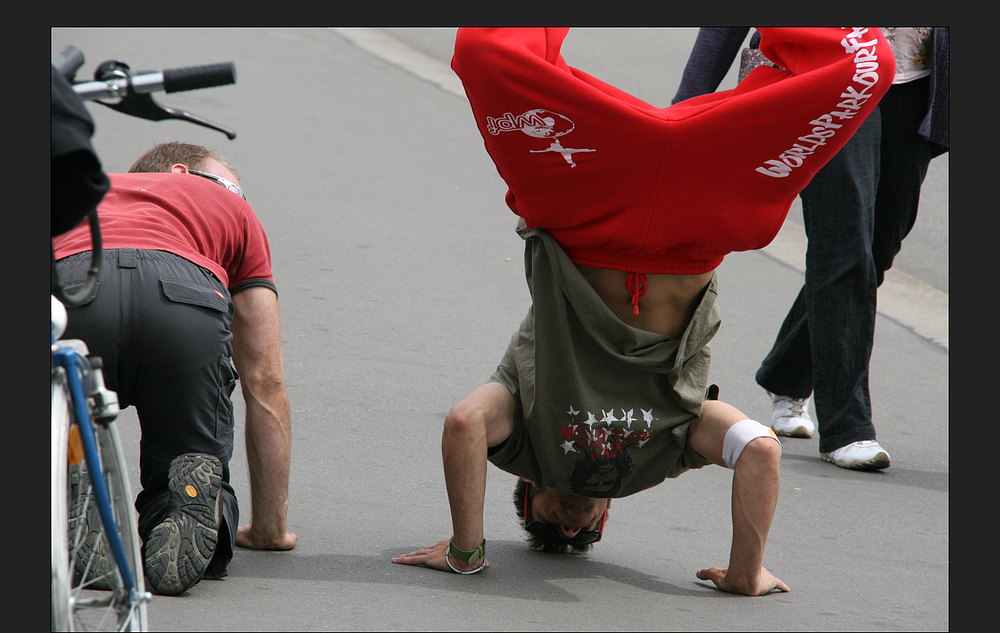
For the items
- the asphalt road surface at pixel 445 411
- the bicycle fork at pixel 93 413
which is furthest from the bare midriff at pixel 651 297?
the bicycle fork at pixel 93 413

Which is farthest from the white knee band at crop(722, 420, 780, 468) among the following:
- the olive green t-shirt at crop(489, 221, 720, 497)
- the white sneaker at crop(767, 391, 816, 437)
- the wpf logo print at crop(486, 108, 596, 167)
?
the white sneaker at crop(767, 391, 816, 437)

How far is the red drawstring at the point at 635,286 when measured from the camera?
2779 mm

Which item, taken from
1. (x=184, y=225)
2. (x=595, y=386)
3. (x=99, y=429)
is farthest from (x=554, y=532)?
(x=99, y=429)

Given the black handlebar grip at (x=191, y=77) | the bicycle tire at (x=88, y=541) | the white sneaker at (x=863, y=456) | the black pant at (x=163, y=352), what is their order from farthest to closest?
1. the white sneaker at (x=863, y=456)
2. the black pant at (x=163, y=352)
3. the black handlebar grip at (x=191, y=77)
4. the bicycle tire at (x=88, y=541)

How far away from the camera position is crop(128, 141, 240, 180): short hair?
10.8 ft

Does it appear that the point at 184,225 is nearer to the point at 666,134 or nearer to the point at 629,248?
the point at 629,248

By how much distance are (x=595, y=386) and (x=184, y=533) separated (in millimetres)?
1061

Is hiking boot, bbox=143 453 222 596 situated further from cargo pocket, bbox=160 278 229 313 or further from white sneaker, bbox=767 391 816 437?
white sneaker, bbox=767 391 816 437

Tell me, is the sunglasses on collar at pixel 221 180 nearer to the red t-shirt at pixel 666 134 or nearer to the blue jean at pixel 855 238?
the red t-shirt at pixel 666 134

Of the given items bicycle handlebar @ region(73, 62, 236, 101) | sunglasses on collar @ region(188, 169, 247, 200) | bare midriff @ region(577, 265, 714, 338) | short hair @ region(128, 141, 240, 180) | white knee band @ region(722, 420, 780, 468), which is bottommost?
white knee band @ region(722, 420, 780, 468)

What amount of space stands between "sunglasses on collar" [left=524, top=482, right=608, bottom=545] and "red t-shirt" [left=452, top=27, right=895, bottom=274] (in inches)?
33.2

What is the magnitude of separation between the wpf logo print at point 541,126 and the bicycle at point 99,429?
648 millimetres

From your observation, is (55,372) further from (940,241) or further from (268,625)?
→ (940,241)

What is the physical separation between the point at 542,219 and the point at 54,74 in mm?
1234
